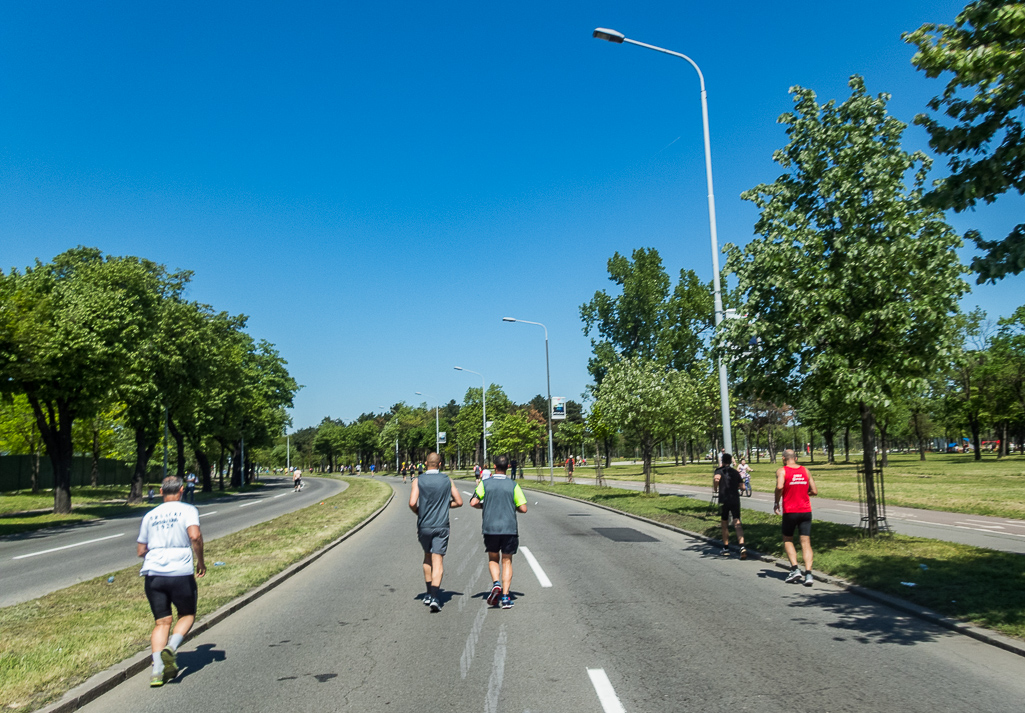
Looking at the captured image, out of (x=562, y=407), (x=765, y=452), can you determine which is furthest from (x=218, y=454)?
(x=765, y=452)

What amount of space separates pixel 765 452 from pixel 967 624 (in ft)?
474

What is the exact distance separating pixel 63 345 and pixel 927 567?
2789 cm

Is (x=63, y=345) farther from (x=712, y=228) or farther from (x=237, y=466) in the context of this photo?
(x=237, y=466)

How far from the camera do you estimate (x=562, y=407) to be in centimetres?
4197

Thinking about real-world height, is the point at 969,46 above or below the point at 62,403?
above

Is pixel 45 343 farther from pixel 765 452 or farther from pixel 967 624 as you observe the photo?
pixel 765 452

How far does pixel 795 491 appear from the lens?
408 inches

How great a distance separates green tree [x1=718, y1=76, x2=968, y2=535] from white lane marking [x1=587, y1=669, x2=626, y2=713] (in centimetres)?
794

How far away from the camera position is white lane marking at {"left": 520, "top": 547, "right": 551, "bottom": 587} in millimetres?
10492

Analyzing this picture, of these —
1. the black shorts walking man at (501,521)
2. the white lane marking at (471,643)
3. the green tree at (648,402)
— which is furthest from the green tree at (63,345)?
the white lane marking at (471,643)

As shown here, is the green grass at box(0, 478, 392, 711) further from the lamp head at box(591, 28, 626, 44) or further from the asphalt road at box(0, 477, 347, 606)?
the lamp head at box(591, 28, 626, 44)

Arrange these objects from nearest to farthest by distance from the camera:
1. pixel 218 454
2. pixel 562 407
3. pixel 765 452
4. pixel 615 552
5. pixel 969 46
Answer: pixel 969 46
pixel 615 552
pixel 562 407
pixel 218 454
pixel 765 452

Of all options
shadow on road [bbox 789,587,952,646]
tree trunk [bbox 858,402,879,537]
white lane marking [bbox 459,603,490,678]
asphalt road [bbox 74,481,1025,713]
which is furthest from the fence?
shadow on road [bbox 789,587,952,646]

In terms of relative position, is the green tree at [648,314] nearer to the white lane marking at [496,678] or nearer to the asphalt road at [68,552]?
the asphalt road at [68,552]
